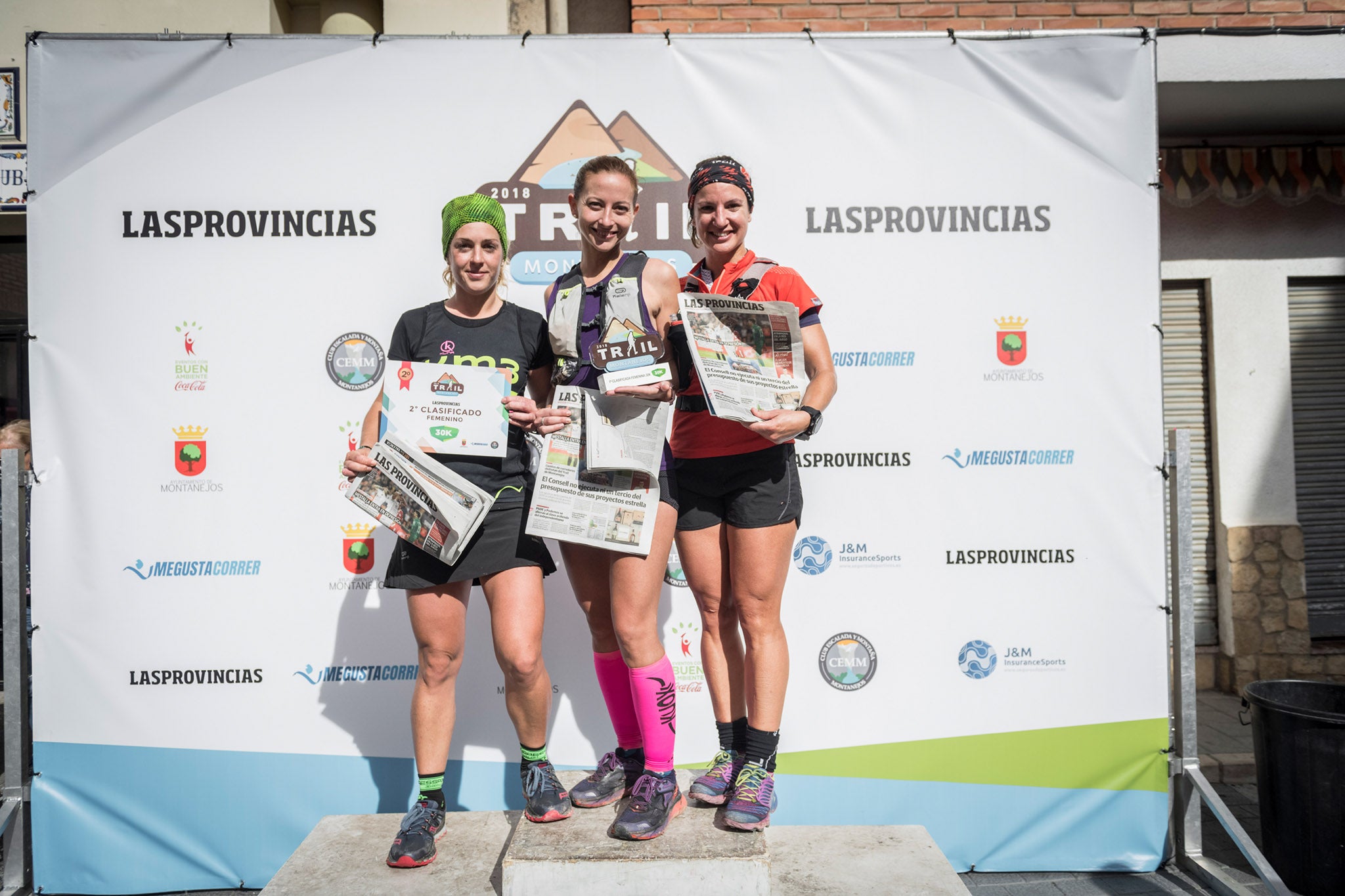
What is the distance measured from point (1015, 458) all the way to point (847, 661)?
1.10m

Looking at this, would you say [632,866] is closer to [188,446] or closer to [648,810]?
[648,810]

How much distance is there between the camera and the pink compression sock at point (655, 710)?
96.7 inches

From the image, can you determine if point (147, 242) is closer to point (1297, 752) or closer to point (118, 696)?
point (118, 696)

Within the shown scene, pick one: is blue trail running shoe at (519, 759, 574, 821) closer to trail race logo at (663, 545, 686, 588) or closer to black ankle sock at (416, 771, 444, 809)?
black ankle sock at (416, 771, 444, 809)

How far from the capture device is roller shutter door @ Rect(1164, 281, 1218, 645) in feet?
17.3

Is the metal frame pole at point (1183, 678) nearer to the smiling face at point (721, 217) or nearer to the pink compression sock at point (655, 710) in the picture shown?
the smiling face at point (721, 217)

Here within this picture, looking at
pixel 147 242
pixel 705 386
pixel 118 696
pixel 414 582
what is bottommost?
pixel 118 696

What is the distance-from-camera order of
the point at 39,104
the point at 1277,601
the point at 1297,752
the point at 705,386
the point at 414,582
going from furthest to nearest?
1. the point at 1277,601
2. the point at 39,104
3. the point at 1297,752
4. the point at 414,582
5. the point at 705,386

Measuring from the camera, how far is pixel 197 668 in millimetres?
3396

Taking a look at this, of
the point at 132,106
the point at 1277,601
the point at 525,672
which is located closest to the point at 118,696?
the point at 525,672

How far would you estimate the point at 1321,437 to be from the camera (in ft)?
17.5

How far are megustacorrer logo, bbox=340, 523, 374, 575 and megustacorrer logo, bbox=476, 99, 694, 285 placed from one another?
4.08 ft

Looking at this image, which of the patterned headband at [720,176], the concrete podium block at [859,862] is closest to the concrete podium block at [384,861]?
the concrete podium block at [859,862]

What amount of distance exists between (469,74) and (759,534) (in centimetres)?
230
